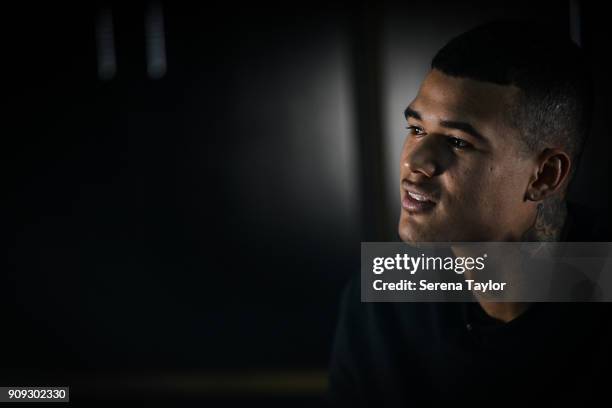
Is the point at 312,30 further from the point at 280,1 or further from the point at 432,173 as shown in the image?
the point at 432,173

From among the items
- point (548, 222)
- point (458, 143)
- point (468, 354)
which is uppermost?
point (458, 143)

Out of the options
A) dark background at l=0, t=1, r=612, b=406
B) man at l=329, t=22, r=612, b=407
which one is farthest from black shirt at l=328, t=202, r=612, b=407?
dark background at l=0, t=1, r=612, b=406

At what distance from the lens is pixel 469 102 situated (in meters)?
0.66

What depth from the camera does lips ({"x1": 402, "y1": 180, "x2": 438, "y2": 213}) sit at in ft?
2.26

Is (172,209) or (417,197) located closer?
(417,197)

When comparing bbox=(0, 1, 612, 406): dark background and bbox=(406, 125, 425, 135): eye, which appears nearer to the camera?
bbox=(406, 125, 425, 135): eye

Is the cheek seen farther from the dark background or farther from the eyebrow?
the dark background

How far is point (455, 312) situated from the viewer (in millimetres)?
748

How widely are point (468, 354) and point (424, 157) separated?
265 millimetres

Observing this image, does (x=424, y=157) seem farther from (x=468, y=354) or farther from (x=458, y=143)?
(x=468, y=354)

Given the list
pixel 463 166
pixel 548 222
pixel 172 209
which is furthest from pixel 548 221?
pixel 172 209

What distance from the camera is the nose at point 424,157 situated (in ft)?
2.22

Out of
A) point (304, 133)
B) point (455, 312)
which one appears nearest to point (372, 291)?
point (455, 312)

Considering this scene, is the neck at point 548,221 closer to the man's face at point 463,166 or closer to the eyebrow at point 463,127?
the man's face at point 463,166
